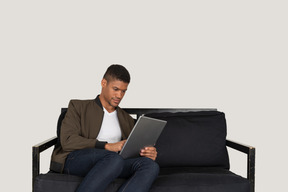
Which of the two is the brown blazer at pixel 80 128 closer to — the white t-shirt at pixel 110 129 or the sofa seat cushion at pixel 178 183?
the white t-shirt at pixel 110 129

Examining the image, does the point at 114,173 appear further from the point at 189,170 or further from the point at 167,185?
the point at 189,170

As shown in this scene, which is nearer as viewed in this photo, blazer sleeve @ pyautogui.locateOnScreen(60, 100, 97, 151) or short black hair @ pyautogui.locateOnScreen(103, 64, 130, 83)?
blazer sleeve @ pyautogui.locateOnScreen(60, 100, 97, 151)

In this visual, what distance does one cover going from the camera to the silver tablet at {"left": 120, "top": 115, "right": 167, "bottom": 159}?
2.75 meters

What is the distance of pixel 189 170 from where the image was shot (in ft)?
10.6

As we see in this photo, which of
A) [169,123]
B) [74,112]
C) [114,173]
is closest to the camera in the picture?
[114,173]

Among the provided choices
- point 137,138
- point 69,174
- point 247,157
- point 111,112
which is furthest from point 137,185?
point 247,157

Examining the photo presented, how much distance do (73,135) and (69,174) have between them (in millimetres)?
307

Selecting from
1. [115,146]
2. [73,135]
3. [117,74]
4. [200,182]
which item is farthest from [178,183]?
[117,74]

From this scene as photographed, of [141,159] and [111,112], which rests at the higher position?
[111,112]

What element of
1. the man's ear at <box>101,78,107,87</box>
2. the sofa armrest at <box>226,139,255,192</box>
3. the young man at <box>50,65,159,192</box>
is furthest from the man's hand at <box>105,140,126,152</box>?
the sofa armrest at <box>226,139,255,192</box>

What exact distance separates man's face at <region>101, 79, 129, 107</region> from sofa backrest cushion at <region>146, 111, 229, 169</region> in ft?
1.90

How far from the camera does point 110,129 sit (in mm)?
3223

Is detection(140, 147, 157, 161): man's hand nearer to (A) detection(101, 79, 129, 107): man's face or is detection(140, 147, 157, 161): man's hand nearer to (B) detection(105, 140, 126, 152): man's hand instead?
(B) detection(105, 140, 126, 152): man's hand

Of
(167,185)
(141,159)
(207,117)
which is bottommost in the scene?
(167,185)
